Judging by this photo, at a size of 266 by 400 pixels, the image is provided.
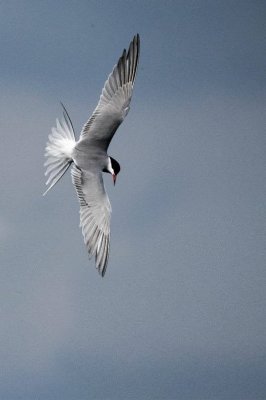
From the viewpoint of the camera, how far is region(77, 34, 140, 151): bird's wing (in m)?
11.8

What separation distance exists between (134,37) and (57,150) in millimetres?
1501

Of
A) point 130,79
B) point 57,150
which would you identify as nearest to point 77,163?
point 57,150

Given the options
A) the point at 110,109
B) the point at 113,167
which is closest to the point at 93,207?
the point at 113,167

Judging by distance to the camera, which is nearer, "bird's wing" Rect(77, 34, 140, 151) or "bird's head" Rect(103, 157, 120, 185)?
"bird's wing" Rect(77, 34, 140, 151)

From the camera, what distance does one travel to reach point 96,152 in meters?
11.9

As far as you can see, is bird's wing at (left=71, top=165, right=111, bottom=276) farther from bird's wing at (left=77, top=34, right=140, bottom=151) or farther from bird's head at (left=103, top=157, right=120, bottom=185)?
bird's wing at (left=77, top=34, right=140, bottom=151)

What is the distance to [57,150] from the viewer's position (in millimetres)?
12023

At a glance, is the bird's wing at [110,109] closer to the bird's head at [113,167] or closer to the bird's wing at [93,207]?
the bird's head at [113,167]

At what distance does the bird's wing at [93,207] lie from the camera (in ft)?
39.4

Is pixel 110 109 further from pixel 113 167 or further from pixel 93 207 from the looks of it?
pixel 93 207

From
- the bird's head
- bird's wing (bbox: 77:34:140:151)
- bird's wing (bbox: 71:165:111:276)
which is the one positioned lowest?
bird's wing (bbox: 71:165:111:276)

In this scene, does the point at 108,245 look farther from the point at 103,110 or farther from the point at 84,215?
the point at 103,110

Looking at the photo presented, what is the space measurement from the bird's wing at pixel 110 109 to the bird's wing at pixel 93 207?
409 mm

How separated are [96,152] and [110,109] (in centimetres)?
49
